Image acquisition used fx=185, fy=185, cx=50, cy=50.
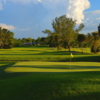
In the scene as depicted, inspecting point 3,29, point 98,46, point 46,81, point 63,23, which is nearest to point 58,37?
point 63,23

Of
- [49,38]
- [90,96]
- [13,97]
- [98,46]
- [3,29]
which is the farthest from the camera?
[3,29]

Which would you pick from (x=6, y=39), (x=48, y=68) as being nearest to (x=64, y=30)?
(x=6, y=39)

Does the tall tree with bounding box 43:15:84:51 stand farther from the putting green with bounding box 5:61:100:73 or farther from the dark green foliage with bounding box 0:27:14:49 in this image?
the putting green with bounding box 5:61:100:73

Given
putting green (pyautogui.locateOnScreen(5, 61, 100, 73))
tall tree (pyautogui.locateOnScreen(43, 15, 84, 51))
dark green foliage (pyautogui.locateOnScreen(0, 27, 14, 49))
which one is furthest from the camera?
dark green foliage (pyautogui.locateOnScreen(0, 27, 14, 49))

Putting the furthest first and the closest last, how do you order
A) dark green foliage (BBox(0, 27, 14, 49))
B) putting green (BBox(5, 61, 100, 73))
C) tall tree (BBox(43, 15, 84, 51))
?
dark green foliage (BBox(0, 27, 14, 49)) < tall tree (BBox(43, 15, 84, 51)) < putting green (BBox(5, 61, 100, 73))

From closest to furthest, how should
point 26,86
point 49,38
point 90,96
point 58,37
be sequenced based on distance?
point 90,96 < point 26,86 < point 58,37 < point 49,38

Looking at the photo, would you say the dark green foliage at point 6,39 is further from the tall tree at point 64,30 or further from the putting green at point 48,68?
the putting green at point 48,68

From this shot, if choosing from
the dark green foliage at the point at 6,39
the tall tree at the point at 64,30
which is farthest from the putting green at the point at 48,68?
the dark green foliage at the point at 6,39

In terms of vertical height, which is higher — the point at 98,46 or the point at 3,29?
the point at 3,29

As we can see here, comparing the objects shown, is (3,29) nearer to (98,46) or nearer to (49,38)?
(49,38)

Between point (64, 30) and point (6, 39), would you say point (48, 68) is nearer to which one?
point (64, 30)

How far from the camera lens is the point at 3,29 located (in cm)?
11569

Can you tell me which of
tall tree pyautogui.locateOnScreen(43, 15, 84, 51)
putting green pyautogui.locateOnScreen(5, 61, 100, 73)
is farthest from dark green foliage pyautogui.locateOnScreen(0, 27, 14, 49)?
putting green pyautogui.locateOnScreen(5, 61, 100, 73)

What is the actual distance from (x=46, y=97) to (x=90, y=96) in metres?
1.73
